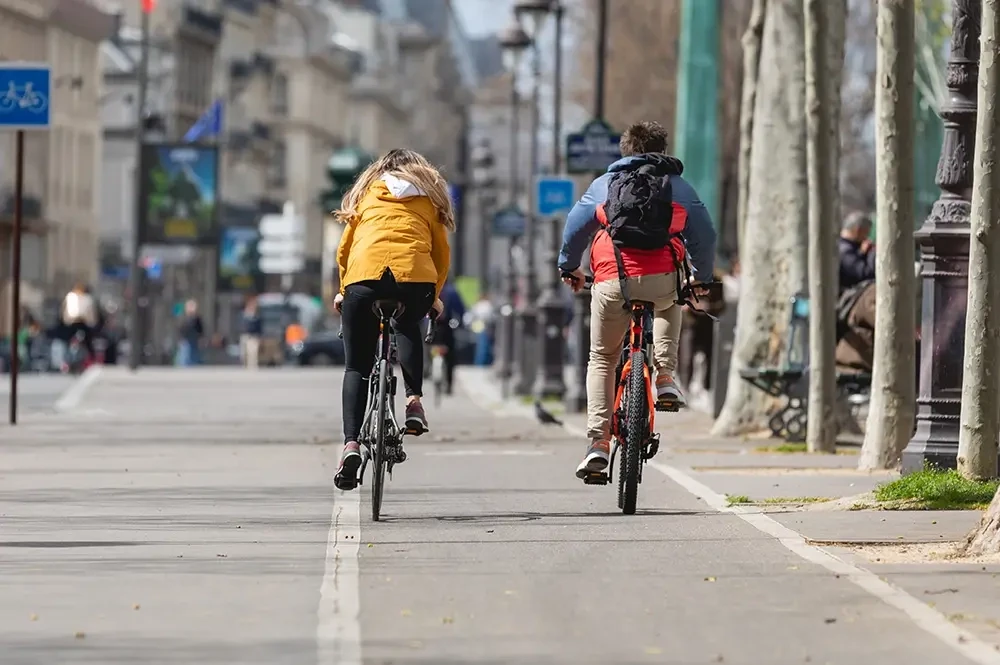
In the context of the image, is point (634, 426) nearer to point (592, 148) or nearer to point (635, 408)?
point (635, 408)

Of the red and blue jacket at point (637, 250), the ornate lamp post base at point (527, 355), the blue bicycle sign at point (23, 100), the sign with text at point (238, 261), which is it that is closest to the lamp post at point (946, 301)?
the red and blue jacket at point (637, 250)

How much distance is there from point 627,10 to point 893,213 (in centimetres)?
4454

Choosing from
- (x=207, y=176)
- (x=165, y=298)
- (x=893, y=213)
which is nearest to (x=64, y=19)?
(x=165, y=298)

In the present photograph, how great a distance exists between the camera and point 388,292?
1348 cm

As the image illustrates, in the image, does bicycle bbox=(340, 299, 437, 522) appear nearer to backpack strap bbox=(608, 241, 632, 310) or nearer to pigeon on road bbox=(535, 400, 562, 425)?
backpack strap bbox=(608, 241, 632, 310)

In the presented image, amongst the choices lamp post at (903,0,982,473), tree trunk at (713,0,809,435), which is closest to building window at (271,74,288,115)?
tree trunk at (713,0,809,435)

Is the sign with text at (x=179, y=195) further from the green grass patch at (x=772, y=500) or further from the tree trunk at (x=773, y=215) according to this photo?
the green grass patch at (x=772, y=500)

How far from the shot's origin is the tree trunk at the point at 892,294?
17.0 meters

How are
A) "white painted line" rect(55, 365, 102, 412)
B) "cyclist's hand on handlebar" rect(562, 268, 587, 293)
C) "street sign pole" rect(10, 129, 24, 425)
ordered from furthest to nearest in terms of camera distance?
"white painted line" rect(55, 365, 102, 412) → "street sign pole" rect(10, 129, 24, 425) → "cyclist's hand on handlebar" rect(562, 268, 587, 293)

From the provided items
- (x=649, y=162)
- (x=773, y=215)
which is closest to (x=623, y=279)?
(x=649, y=162)

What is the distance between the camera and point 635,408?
44.2ft

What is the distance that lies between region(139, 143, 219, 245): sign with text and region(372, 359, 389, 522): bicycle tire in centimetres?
5152

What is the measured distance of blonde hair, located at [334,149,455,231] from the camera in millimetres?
13711

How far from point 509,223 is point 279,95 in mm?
84083
